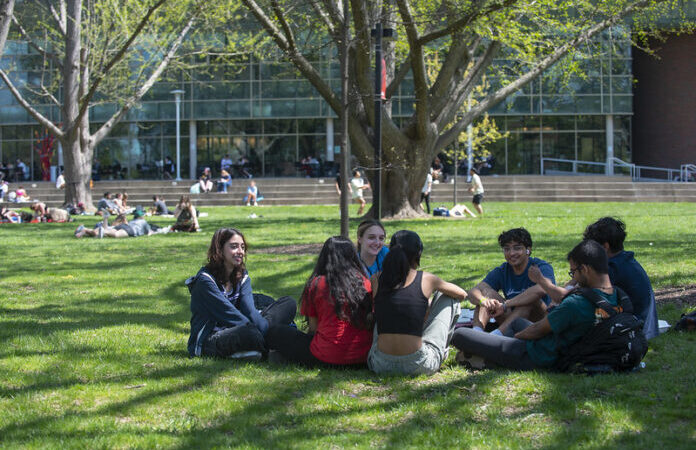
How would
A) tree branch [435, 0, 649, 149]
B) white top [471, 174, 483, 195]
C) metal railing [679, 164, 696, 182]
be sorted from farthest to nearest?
metal railing [679, 164, 696, 182] < white top [471, 174, 483, 195] < tree branch [435, 0, 649, 149]

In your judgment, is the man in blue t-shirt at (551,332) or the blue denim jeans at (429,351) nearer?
the man in blue t-shirt at (551,332)

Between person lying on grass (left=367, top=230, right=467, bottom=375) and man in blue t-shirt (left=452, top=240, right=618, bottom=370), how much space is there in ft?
0.87

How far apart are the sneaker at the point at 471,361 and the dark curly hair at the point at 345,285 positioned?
75cm

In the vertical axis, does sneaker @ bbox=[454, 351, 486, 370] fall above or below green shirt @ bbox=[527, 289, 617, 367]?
below

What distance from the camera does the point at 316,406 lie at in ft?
17.5

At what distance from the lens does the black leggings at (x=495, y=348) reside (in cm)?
611

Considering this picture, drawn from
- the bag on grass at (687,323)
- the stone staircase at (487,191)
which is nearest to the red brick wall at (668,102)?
the stone staircase at (487,191)

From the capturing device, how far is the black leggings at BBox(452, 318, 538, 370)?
A: 6109 mm

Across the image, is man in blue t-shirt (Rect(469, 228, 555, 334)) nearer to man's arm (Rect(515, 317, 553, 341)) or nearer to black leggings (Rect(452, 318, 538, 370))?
black leggings (Rect(452, 318, 538, 370))

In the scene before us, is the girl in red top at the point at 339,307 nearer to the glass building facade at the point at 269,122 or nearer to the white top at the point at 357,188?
the white top at the point at 357,188

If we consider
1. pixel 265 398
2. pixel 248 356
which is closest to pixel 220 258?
pixel 248 356

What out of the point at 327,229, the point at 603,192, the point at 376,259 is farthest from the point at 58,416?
the point at 603,192

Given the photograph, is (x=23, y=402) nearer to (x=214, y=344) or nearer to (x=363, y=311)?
→ (x=214, y=344)

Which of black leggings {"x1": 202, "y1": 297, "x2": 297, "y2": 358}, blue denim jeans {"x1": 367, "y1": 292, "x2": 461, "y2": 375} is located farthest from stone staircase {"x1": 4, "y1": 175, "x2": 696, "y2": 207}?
blue denim jeans {"x1": 367, "y1": 292, "x2": 461, "y2": 375}
